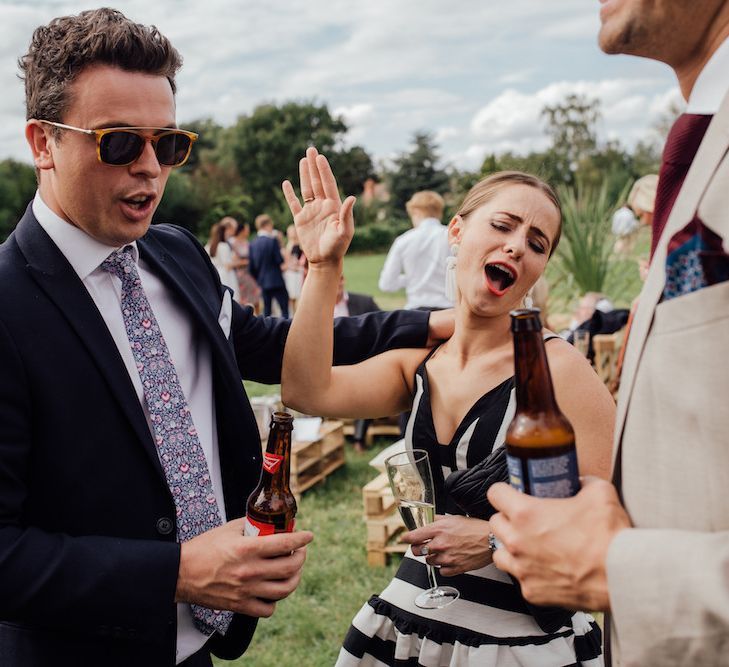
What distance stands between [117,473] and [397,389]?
3.59 ft

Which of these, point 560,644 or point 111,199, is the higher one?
point 111,199

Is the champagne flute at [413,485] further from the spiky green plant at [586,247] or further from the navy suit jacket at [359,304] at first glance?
the spiky green plant at [586,247]

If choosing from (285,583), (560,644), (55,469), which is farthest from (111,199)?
(560,644)

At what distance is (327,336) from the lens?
2.37 meters

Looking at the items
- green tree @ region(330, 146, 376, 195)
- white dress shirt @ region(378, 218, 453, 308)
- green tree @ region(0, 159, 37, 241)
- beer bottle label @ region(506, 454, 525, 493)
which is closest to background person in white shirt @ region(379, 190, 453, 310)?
white dress shirt @ region(378, 218, 453, 308)

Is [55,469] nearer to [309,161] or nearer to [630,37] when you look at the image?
[309,161]

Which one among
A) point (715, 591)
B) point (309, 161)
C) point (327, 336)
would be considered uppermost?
point (309, 161)

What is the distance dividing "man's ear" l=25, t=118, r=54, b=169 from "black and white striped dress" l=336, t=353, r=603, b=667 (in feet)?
4.46

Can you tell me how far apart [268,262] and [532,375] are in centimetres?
1175

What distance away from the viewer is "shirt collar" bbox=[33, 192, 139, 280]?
1.84 m

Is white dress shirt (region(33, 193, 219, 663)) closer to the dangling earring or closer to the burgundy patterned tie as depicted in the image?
the dangling earring

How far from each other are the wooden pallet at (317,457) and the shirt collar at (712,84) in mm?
5262

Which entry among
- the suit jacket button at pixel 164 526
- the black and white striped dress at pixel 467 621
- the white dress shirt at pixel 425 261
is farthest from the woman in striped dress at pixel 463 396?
the white dress shirt at pixel 425 261

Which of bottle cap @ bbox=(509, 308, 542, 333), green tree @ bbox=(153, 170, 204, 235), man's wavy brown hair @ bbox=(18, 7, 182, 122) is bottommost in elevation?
bottle cap @ bbox=(509, 308, 542, 333)
